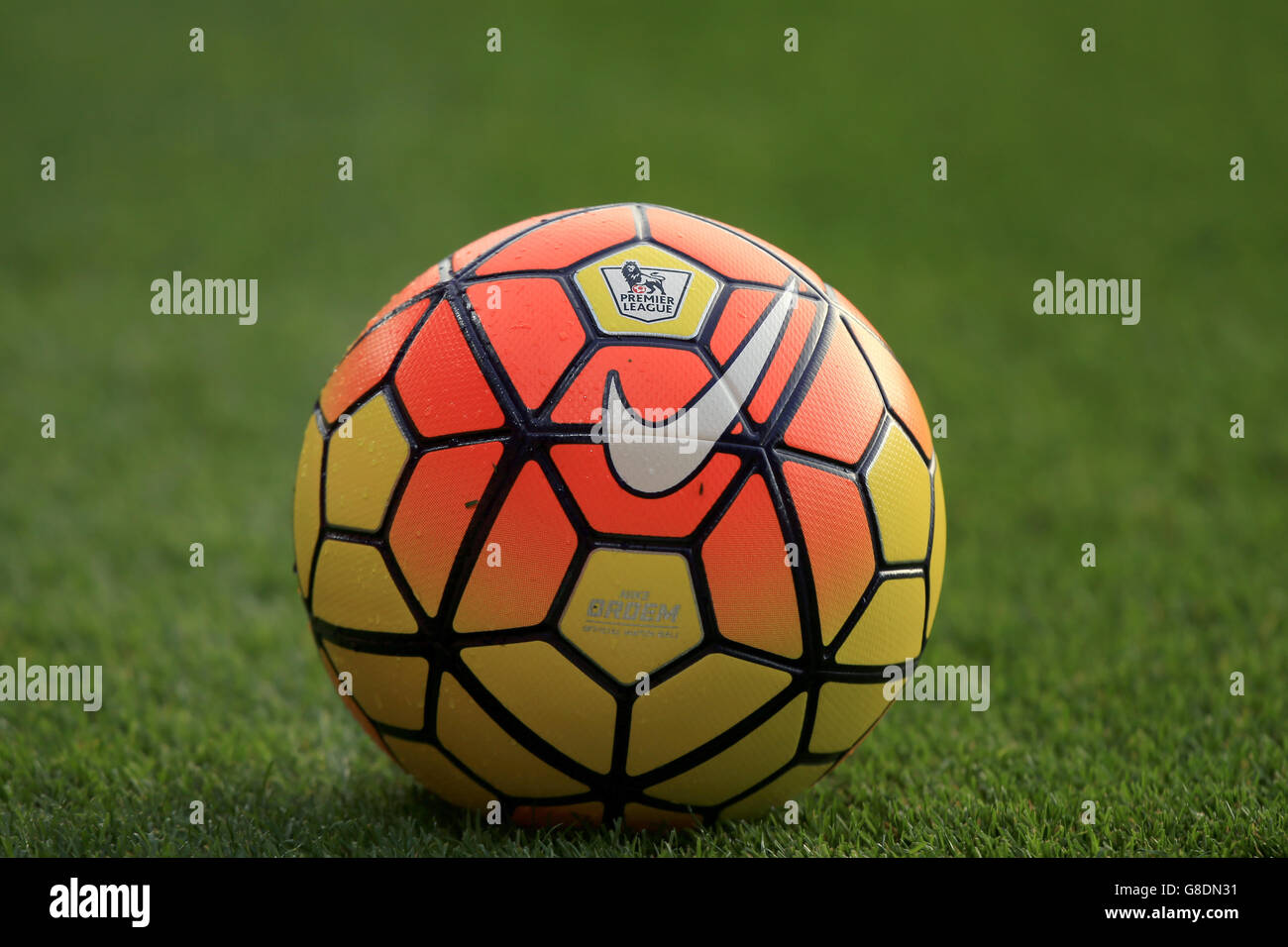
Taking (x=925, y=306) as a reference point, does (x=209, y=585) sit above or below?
below

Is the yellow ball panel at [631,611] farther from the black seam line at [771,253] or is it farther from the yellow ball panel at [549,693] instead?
the black seam line at [771,253]

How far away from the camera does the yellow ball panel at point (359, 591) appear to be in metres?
2.44

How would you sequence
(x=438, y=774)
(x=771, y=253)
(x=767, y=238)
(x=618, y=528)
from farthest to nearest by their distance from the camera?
(x=767, y=238)
(x=771, y=253)
(x=438, y=774)
(x=618, y=528)

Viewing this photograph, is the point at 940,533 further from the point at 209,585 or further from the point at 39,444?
the point at 39,444

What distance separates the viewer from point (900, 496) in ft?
8.38

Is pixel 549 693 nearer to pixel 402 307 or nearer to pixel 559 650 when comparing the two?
pixel 559 650

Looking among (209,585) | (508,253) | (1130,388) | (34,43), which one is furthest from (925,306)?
(34,43)

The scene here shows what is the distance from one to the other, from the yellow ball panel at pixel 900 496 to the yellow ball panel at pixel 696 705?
15.4 inches

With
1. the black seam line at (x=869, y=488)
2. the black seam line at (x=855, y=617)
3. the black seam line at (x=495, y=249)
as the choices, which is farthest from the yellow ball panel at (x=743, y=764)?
the black seam line at (x=495, y=249)

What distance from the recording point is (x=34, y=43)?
1252 centimetres

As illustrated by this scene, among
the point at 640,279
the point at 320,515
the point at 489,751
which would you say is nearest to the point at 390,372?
the point at 320,515

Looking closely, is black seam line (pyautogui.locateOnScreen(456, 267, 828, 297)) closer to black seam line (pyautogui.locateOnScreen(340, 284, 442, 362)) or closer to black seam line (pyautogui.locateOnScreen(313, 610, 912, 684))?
black seam line (pyautogui.locateOnScreen(340, 284, 442, 362))

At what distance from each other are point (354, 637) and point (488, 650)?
1.20ft

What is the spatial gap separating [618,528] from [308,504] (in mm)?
803
